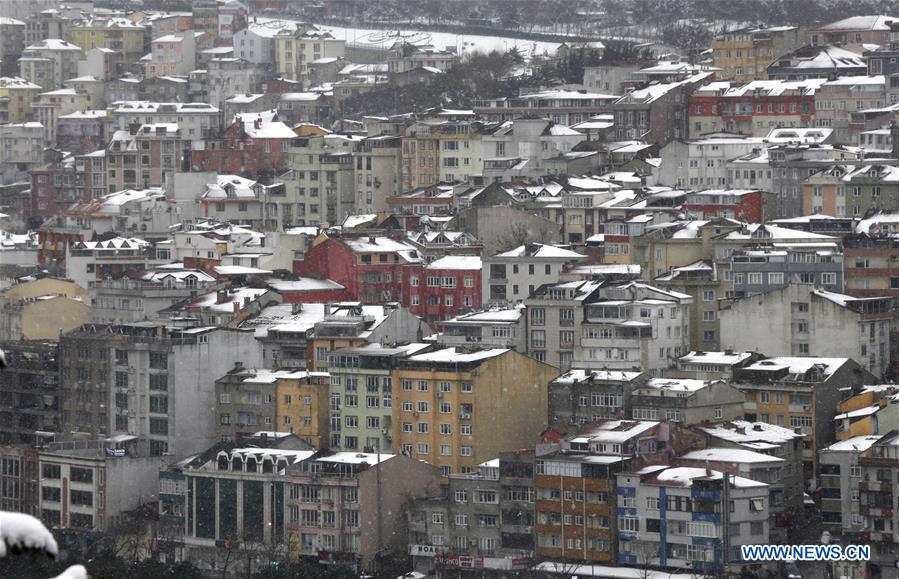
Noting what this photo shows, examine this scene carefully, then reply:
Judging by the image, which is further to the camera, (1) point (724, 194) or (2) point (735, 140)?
(2) point (735, 140)

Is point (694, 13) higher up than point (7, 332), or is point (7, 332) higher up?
point (694, 13)

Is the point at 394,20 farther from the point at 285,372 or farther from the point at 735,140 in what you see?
the point at 285,372

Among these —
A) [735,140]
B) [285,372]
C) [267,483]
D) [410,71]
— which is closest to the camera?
[267,483]

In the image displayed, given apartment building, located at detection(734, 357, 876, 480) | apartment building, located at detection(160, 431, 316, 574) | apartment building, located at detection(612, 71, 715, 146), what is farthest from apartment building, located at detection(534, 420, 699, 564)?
apartment building, located at detection(612, 71, 715, 146)

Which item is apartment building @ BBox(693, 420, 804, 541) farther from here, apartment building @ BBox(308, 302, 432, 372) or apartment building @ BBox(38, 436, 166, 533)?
apartment building @ BBox(38, 436, 166, 533)

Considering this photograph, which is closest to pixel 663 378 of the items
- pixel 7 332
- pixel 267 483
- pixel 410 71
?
pixel 267 483

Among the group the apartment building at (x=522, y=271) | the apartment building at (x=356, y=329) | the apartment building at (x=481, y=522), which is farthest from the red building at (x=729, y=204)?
the apartment building at (x=481, y=522)

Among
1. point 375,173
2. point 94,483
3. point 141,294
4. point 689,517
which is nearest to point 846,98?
point 375,173
